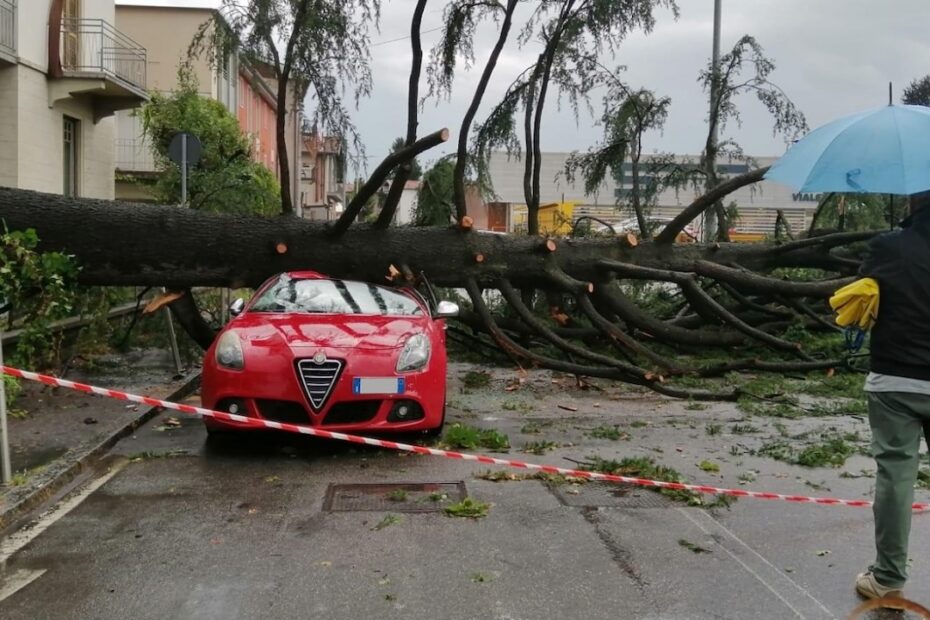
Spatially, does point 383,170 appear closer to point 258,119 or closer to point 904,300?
point 904,300

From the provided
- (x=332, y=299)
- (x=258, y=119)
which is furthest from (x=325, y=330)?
(x=258, y=119)

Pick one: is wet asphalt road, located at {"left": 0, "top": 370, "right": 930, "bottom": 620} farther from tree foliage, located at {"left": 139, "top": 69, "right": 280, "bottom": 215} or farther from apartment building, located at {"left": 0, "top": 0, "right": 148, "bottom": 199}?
apartment building, located at {"left": 0, "top": 0, "right": 148, "bottom": 199}

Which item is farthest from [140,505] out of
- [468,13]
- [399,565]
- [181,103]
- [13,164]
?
[181,103]

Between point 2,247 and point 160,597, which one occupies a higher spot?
point 2,247

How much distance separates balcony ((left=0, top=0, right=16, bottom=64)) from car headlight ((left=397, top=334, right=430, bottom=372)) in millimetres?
12510

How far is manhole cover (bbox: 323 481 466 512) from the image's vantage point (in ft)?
17.4

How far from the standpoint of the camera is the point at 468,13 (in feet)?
32.9

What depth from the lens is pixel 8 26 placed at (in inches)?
623

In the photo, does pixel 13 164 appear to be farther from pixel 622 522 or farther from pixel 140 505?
pixel 622 522

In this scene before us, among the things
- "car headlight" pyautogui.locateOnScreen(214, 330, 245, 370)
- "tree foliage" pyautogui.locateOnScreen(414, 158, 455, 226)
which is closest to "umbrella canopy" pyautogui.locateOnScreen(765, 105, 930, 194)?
"car headlight" pyautogui.locateOnScreen(214, 330, 245, 370)

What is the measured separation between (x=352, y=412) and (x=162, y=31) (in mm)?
27967

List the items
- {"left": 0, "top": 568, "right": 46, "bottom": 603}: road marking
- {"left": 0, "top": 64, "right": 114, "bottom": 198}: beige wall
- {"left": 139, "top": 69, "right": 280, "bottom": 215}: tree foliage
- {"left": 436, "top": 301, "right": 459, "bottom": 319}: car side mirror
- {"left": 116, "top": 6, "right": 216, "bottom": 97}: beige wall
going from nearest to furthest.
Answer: {"left": 0, "top": 568, "right": 46, "bottom": 603}: road marking
{"left": 436, "top": 301, "right": 459, "bottom": 319}: car side mirror
{"left": 139, "top": 69, "right": 280, "bottom": 215}: tree foliage
{"left": 0, "top": 64, "right": 114, "bottom": 198}: beige wall
{"left": 116, "top": 6, "right": 216, "bottom": 97}: beige wall

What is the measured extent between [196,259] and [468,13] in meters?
4.17

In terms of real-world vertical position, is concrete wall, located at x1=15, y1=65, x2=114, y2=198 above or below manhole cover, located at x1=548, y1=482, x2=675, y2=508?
above
